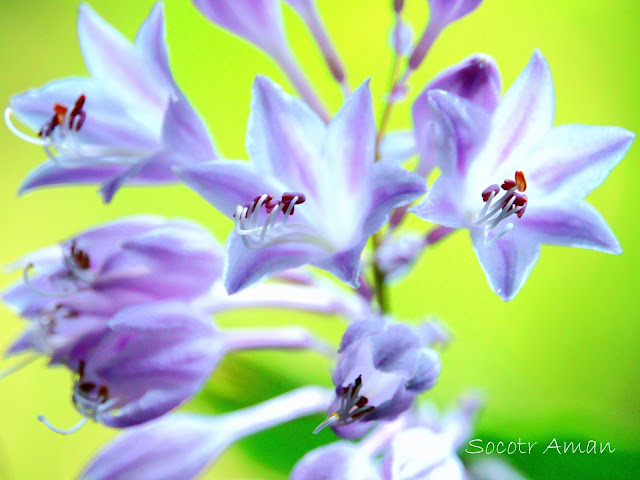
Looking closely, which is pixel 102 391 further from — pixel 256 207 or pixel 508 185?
pixel 508 185

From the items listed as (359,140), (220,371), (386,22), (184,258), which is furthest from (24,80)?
(359,140)

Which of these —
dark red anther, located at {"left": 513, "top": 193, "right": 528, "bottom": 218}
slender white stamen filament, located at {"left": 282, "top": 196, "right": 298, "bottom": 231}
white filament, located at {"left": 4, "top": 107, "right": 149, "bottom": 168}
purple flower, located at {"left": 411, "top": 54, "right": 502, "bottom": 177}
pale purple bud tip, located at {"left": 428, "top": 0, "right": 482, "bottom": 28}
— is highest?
pale purple bud tip, located at {"left": 428, "top": 0, "right": 482, "bottom": 28}

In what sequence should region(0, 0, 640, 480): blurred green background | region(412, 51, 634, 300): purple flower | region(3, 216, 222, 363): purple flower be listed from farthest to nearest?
region(0, 0, 640, 480): blurred green background → region(3, 216, 222, 363): purple flower → region(412, 51, 634, 300): purple flower

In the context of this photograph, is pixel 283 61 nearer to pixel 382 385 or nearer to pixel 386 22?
pixel 382 385

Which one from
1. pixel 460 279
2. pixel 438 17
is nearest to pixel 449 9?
pixel 438 17

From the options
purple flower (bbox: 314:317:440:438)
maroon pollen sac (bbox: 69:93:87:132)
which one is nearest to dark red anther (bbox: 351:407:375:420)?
purple flower (bbox: 314:317:440:438)

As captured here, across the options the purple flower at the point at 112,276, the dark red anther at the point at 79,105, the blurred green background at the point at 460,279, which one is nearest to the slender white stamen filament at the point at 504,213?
the purple flower at the point at 112,276

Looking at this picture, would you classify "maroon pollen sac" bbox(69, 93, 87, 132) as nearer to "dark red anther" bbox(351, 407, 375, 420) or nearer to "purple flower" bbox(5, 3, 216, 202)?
"purple flower" bbox(5, 3, 216, 202)
